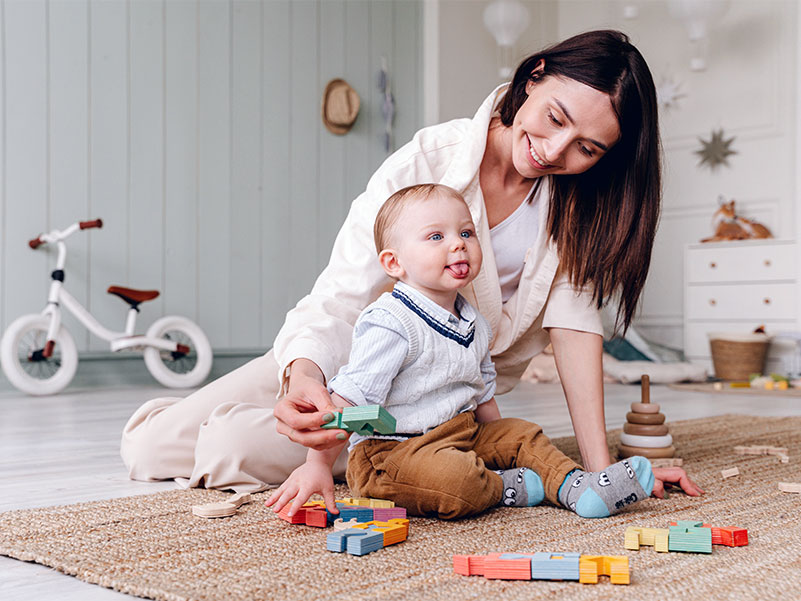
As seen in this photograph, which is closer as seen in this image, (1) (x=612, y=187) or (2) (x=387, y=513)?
(2) (x=387, y=513)

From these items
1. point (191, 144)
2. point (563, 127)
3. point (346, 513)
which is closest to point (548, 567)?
point (346, 513)

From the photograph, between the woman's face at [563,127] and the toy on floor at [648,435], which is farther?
the toy on floor at [648,435]

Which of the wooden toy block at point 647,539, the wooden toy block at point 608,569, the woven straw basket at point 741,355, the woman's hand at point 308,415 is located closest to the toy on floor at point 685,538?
the wooden toy block at point 647,539

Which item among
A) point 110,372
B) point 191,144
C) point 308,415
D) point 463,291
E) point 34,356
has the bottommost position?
point 110,372

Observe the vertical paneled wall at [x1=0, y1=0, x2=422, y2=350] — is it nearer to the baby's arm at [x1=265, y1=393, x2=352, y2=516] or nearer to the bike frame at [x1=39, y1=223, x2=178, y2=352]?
the bike frame at [x1=39, y1=223, x2=178, y2=352]

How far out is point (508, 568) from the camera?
2.78 feet

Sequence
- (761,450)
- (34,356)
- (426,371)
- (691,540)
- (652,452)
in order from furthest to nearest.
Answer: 1. (34,356)
2. (761,450)
3. (652,452)
4. (426,371)
5. (691,540)

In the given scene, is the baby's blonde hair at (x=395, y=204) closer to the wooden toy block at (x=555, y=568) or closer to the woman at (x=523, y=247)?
the woman at (x=523, y=247)

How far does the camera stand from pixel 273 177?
405 centimetres

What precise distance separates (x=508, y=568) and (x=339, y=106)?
3612mm

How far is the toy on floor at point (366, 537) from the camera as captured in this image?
3.06ft

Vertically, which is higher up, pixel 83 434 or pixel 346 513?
pixel 346 513

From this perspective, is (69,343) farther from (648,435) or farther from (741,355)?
(741,355)

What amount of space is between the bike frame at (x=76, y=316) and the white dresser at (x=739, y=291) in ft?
8.22
